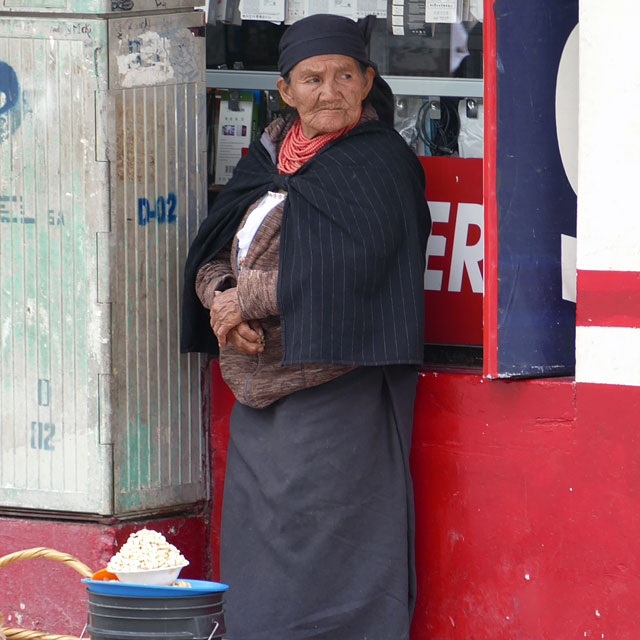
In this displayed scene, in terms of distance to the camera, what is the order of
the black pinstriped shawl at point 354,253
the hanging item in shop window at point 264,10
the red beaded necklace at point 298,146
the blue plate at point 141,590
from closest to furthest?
the blue plate at point 141,590
the black pinstriped shawl at point 354,253
the red beaded necklace at point 298,146
the hanging item in shop window at point 264,10

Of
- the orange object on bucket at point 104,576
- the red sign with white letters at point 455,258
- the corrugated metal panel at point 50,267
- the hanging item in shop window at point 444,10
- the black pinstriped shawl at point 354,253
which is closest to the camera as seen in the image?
the orange object on bucket at point 104,576

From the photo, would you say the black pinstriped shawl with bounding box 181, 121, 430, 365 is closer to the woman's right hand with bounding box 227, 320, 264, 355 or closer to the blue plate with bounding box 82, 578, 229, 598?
the woman's right hand with bounding box 227, 320, 264, 355

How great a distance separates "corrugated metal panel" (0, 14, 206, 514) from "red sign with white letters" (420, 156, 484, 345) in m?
0.79

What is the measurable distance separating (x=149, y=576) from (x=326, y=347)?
0.83 meters

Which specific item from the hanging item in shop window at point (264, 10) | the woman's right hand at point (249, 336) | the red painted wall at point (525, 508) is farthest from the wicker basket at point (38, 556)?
the hanging item in shop window at point (264, 10)

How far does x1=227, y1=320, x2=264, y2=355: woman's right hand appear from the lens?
3561 millimetres

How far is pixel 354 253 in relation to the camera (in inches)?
135

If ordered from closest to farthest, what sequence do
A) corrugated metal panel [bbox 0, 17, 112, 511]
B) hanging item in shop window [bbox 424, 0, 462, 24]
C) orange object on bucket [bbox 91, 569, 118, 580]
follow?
orange object on bucket [bbox 91, 569, 118, 580], corrugated metal panel [bbox 0, 17, 112, 511], hanging item in shop window [bbox 424, 0, 462, 24]

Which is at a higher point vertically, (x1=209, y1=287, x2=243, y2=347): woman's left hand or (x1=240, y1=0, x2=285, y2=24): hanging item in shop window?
(x1=240, y1=0, x2=285, y2=24): hanging item in shop window

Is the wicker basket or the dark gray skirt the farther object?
the dark gray skirt

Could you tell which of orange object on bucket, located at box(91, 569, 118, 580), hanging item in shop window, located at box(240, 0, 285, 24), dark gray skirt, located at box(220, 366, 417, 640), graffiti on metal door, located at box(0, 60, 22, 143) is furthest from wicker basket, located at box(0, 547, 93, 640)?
hanging item in shop window, located at box(240, 0, 285, 24)

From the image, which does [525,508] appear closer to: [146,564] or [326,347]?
[326,347]

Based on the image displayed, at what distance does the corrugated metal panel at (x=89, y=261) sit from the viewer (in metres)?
3.85

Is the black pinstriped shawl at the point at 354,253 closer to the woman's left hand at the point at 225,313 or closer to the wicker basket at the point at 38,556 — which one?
the woman's left hand at the point at 225,313
